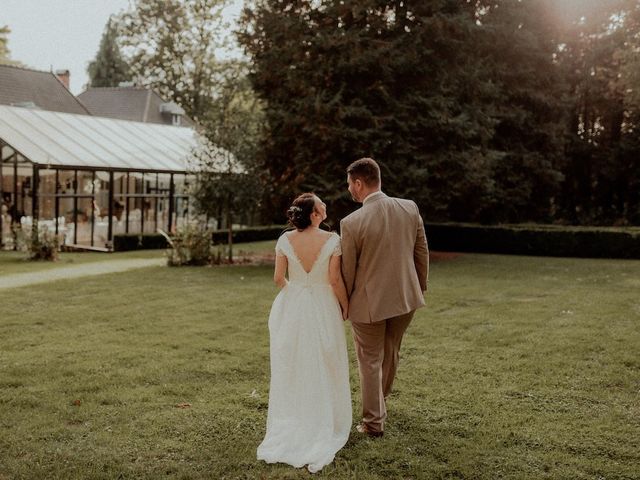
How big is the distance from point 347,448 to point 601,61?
30.8 m

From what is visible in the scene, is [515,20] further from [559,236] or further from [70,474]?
[70,474]

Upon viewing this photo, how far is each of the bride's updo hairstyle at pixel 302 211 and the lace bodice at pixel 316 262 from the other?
0.17 metres

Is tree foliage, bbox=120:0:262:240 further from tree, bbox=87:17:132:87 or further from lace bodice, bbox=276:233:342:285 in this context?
lace bodice, bbox=276:233:342:285

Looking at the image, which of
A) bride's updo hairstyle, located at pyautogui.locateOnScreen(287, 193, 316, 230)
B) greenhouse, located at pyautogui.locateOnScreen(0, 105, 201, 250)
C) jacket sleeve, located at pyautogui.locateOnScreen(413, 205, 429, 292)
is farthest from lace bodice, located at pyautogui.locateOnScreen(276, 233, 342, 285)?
greenhouse, located at pyautogui.locateOnScreen(0, 105, 201, 250)

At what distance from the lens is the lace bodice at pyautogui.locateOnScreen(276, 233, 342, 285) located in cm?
491

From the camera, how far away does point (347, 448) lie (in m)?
4.79

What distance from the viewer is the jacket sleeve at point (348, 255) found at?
16.2 feet

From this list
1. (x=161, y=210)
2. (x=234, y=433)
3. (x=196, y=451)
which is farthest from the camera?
(x=161, y=210)

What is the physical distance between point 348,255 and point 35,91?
1456 inches

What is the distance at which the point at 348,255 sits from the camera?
495cm

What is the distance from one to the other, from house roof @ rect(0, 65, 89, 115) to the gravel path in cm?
2083

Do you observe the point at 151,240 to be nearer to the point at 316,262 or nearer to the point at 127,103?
the point at 316,262

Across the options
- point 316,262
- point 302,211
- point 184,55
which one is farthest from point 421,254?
point 184,55

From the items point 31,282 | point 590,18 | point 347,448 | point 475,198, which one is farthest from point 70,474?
point 590,18
